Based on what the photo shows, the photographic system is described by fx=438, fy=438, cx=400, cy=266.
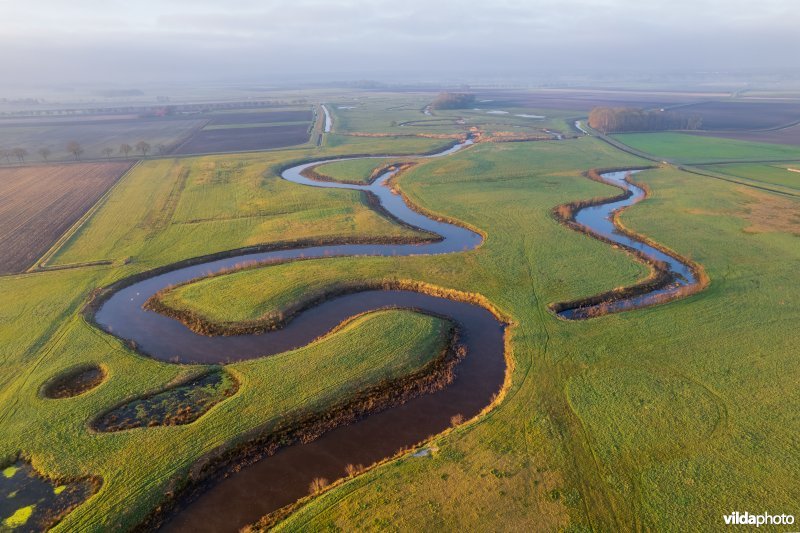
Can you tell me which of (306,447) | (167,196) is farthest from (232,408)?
(167,196)

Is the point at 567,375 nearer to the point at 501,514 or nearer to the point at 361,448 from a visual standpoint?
the point at 501,514

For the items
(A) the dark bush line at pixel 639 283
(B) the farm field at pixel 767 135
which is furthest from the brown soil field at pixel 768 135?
(A) the dark bush line at pixel 639 283

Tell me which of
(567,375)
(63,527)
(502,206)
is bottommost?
(63,527)

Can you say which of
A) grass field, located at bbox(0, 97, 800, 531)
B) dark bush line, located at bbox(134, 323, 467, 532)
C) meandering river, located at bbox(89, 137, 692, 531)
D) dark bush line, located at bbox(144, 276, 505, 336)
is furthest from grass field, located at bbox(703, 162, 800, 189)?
dark bush line, located at bbox(134, 323, 467, 532)

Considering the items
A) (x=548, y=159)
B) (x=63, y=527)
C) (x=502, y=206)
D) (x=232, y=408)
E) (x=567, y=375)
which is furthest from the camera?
(x=548, y=159)

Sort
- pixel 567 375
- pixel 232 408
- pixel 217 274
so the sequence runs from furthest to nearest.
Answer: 1. pixel 217 274
2. pixel 567 375
3. pixel 232 408

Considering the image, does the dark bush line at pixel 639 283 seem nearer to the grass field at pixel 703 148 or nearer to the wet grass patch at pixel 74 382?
the wet grass patch at pixel 74 382
